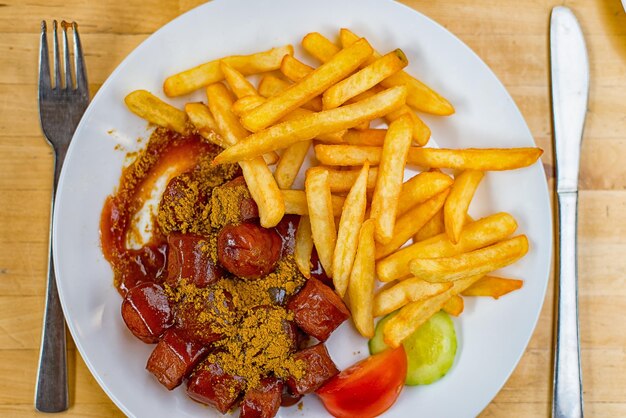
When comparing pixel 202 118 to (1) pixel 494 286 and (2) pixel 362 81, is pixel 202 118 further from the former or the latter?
(1) pixel 494 286

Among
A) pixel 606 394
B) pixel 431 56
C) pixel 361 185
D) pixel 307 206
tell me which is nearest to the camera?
pixel 361 185

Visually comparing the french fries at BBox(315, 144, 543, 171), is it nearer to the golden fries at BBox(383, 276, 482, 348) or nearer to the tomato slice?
the golden fries at BBox(383, 276, 482, 348)

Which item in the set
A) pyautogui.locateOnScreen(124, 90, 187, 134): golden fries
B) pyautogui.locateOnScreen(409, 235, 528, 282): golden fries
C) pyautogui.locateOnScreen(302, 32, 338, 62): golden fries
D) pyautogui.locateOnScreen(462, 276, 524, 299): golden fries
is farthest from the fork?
pyautogui.locateOnScreen(462, 276, 524, 299): golden fries

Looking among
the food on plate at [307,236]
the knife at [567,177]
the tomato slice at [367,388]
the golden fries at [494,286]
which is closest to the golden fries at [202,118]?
the food on plate at [307,236]

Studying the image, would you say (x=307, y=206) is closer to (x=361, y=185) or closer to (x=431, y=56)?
(x=361, y=185)

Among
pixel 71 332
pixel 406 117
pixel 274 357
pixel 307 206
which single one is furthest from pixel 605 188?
pixel 71 332

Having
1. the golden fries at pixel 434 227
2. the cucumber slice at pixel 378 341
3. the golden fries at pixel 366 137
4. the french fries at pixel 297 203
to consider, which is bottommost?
the cucumber slice at pixel 378 341

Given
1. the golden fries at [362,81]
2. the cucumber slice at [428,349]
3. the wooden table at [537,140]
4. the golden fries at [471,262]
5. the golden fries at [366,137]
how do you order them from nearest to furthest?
the golden fries at [471,262] → the golden fries at [362,81] → the golden fries at [366,137] → the cucumber slice at [428,349] → the wooden table at [537,140]

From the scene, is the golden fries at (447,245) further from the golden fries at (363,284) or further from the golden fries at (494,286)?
the golden fries at (494,286)
